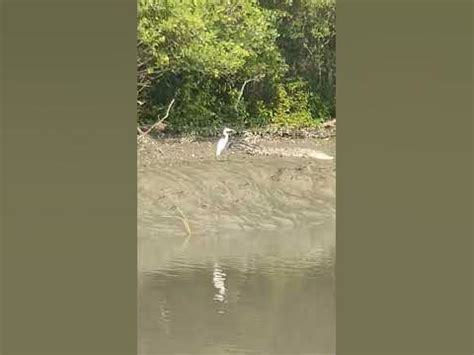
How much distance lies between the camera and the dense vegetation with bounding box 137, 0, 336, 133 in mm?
9195

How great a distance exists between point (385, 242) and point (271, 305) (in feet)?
9.94

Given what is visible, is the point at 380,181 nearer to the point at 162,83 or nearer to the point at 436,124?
the point at 436,124

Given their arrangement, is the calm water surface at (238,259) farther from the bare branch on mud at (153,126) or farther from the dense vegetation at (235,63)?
the dense vegetation at (235,63)

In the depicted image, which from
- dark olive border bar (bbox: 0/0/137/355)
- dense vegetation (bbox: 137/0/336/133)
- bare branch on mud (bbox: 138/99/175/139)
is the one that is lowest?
dark olive border bar (bbox: 0/0/137/355)

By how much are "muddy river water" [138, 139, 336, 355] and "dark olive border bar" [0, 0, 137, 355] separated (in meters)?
2.25

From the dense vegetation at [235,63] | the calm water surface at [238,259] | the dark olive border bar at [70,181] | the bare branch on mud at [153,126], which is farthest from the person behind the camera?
the bare branch on mud at [153,126]

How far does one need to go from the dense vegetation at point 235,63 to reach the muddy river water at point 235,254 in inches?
44.6

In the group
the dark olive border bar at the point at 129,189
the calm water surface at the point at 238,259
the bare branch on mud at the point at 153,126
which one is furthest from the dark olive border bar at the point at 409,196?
the bare branch on mud at the point at 153,126

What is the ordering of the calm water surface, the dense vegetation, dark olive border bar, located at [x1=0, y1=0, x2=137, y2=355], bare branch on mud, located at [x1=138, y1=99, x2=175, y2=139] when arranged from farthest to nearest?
bare branch on mud, located at [x1=138, y1=99, x2=175, y2=139]
the dense vegetation
the calm water surface
dark olive border bar, located at [x1=0, y1=0, x2=137, y2=355]

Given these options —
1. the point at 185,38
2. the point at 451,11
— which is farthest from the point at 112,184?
the point at 185,38

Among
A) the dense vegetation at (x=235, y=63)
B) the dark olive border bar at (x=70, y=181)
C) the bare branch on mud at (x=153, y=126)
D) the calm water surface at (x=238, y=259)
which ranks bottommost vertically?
the calm water surface at (x=238, y=259)

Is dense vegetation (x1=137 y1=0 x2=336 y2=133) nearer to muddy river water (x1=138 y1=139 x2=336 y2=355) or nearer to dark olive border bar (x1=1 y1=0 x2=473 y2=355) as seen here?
muddy river water (x1=138 y1=139 x2=336 y2=355)

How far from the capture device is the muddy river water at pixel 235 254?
14.8ft

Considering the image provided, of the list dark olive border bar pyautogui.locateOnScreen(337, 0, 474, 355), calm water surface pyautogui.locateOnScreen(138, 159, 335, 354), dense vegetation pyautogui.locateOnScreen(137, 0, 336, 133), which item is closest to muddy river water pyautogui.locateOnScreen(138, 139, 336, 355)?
calm water surface pyautogui.locateOnScreen(138, 159, 335, 354)
